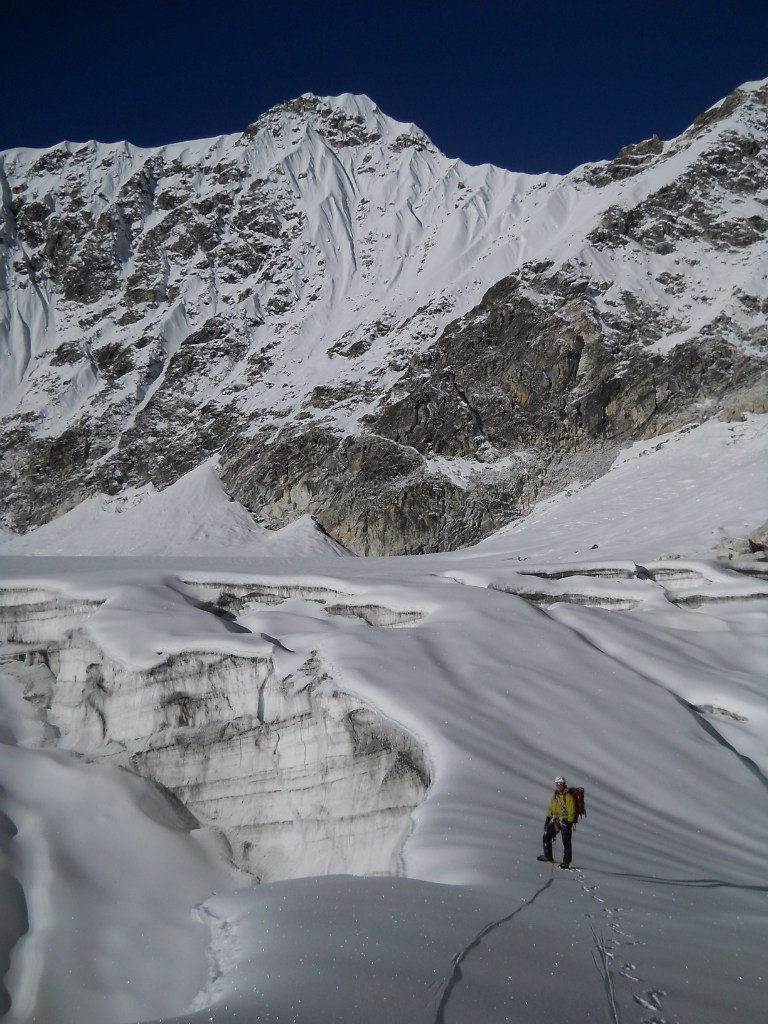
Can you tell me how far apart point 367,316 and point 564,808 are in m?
51.8

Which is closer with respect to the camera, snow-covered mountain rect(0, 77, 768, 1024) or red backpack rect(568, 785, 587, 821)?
snow-covered mountain rect(0, 77, 768, 1024)

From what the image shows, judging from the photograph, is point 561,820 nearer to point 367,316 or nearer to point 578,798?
point 578,798

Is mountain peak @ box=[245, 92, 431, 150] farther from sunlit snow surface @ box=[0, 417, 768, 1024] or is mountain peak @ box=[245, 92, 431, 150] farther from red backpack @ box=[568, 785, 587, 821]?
red backpack @ box=[568, 785, 587, 821]

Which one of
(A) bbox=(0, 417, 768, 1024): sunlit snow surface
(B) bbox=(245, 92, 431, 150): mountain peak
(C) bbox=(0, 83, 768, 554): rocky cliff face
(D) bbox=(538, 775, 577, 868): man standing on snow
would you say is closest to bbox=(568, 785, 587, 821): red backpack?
(D) bbox=(538, 775, 577, 868): man standing on snow

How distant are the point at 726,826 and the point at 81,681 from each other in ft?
37.9

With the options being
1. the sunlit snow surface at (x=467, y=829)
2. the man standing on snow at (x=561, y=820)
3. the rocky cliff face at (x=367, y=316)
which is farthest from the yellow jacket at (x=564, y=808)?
the rocky cliff face at (x=367, y=316)

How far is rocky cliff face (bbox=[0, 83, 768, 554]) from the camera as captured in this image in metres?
40.1

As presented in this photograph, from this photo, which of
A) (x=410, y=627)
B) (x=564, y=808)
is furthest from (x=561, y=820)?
(x=410, y=627)

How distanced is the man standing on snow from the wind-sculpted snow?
10.2 inches

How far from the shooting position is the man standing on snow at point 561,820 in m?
6.61

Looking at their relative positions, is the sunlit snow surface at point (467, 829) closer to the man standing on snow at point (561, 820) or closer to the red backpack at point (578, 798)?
the man standing on snow at point (561, 820)

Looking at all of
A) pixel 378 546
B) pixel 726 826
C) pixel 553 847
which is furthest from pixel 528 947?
pixel 378 546

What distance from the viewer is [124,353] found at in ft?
202

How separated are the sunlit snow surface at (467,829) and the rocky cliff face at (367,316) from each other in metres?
18.4
